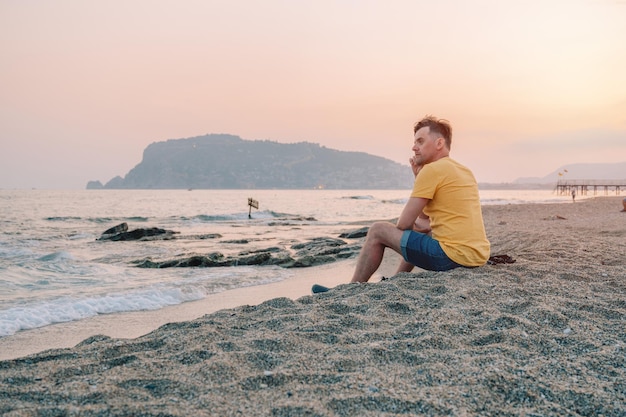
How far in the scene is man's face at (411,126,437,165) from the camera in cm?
494

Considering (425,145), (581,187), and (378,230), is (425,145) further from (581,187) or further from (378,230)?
(581,187)

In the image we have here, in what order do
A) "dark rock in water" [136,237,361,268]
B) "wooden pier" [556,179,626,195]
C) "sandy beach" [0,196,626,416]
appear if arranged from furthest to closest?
"wooden pier" [556,179,626,195] → "dark rock in water" [136,237,361,268] → "sandy beach" [0,196,626,416]

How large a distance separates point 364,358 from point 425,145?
2.83m

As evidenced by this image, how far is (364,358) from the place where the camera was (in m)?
2.68

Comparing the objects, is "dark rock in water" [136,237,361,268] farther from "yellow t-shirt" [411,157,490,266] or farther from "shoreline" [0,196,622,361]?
"yellow t-shirt" [411,157,490,266]

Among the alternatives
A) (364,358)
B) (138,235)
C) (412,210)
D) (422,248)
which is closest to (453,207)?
(412,210)

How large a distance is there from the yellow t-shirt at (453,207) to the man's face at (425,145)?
23 centimetres

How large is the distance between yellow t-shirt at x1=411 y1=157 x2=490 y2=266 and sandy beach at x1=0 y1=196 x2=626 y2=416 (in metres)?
0.38

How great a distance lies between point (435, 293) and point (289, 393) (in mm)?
2308

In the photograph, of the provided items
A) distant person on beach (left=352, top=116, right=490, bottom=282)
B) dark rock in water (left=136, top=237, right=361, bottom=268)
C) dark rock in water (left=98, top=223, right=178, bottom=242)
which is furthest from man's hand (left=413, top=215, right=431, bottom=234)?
dark rock in water (left=98, top=223, right=178, bottom=242)

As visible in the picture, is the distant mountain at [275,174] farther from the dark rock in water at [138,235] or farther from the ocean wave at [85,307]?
the ocean wave at [85,307]

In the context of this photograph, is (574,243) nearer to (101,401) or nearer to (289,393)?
(289,393)

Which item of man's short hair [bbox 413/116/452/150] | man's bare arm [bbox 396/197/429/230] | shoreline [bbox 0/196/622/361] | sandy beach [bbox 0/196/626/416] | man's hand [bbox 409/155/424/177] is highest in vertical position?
man's short hair [bbox 413/116/452/150]

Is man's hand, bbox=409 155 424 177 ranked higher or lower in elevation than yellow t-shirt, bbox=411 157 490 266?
higher
